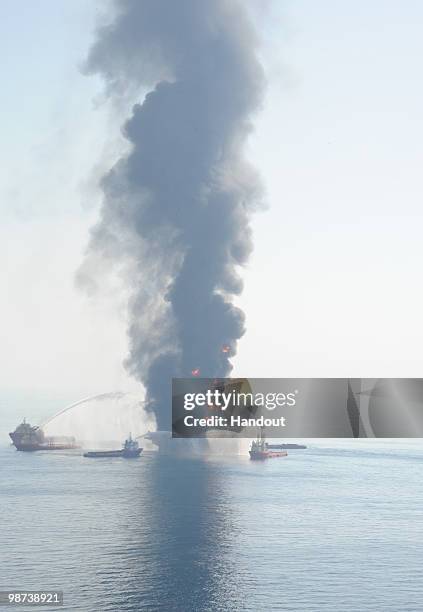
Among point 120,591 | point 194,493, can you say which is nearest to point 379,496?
point 194,493

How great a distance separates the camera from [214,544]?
367 ft

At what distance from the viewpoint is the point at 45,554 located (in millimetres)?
105375

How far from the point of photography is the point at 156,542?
365 ft

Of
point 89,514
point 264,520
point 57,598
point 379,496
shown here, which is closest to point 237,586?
point 57,598

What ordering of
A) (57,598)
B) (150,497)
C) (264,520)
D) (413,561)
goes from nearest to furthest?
(57,598) < (413,561) < (264,520) < (150,497)

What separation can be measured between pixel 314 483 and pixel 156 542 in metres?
76.4

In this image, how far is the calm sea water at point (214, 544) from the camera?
290ft

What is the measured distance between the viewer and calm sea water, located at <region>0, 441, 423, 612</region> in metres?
88.3

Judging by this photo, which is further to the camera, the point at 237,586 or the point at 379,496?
the point at 379,496

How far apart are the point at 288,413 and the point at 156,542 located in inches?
2004

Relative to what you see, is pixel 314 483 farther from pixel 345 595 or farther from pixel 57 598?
pixel 57 598

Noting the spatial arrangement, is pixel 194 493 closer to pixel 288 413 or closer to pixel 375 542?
pixel 375 542

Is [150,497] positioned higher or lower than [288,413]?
lower

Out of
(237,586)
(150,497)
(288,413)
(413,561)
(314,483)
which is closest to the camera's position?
(288,413)
